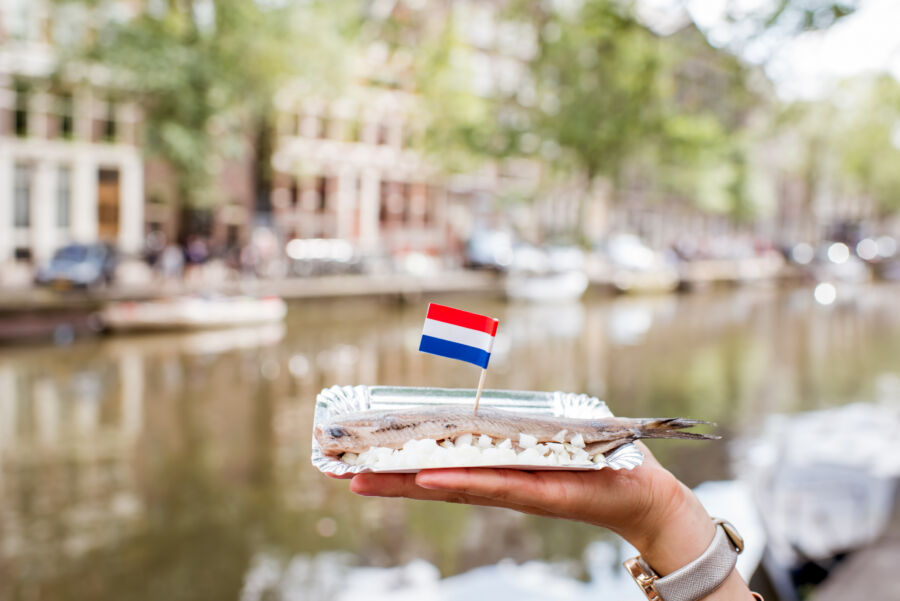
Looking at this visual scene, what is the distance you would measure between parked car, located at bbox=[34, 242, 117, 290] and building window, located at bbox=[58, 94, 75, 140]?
215 inches

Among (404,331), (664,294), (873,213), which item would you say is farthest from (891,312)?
(873,213)

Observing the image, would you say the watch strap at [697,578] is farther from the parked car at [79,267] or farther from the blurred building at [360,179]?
the blurred building at [360,179]

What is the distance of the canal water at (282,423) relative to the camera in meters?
8.07

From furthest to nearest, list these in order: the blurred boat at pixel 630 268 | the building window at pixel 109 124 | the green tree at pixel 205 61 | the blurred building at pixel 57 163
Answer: the blurred boat at pixel 630 268
the building window at pixel 109 124
the blurred building at pixel 57 163
the green tree at pixel 205 61

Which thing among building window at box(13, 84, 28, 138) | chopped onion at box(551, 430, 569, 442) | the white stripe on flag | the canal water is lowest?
the canal water

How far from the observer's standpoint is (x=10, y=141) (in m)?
27.6

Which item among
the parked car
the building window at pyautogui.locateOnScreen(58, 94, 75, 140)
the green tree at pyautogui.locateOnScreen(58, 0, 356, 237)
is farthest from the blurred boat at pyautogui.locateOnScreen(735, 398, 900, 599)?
the building window at pyautogui.locateOnScreen(58, 94, 75, 140)

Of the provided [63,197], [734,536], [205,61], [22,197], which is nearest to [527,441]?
[734,536]

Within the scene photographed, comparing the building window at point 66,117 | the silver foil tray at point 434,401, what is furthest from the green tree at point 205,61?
the silver foil tray at point 434,401

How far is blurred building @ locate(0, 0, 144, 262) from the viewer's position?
27172 mm

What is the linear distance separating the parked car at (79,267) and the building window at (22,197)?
448 centimetres

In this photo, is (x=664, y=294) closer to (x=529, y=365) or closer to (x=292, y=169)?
(x=292, y=169)

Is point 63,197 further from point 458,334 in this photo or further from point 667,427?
point 667,427

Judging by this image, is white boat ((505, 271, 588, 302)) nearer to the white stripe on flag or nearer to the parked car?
the parked car
